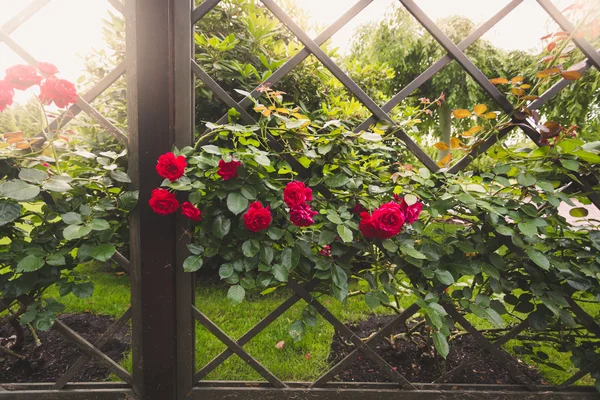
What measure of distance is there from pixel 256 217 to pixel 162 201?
0.28m

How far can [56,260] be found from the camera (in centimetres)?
99

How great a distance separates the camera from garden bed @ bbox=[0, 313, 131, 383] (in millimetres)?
1392

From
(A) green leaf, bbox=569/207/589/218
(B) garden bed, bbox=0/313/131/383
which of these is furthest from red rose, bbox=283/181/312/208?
(B) garden bed, bbox=0/313/131/383

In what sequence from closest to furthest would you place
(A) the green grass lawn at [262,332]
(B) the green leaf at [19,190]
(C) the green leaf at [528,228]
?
(B) the green leaf at [19,190], (C) the green leaf at [528,228], (A) the green grass lawn at [262,332]

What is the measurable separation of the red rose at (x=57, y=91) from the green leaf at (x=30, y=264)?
46 centimetres

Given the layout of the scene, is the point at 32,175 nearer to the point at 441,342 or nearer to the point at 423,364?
the point at 441,342

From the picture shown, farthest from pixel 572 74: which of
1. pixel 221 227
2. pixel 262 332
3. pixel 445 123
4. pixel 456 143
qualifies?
pixel 445 123

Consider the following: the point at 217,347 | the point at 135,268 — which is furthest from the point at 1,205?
the point at 217,347

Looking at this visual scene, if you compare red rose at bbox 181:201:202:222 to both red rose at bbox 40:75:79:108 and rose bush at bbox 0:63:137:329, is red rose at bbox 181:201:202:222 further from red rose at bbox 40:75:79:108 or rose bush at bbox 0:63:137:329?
red rose at bbox 40:75:79:108

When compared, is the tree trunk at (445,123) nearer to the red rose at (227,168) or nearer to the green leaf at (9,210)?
the red rose at (227,168)

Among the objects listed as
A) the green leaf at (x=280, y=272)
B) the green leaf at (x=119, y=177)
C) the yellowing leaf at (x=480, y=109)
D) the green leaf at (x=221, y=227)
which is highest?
the green leaf at (x=119, y=177)

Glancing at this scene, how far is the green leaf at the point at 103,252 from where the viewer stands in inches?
38.7

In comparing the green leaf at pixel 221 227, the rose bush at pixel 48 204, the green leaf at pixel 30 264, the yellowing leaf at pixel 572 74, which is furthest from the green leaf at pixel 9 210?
the yellowing leaf at pixel 572 74

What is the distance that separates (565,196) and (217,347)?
5.43 ft
